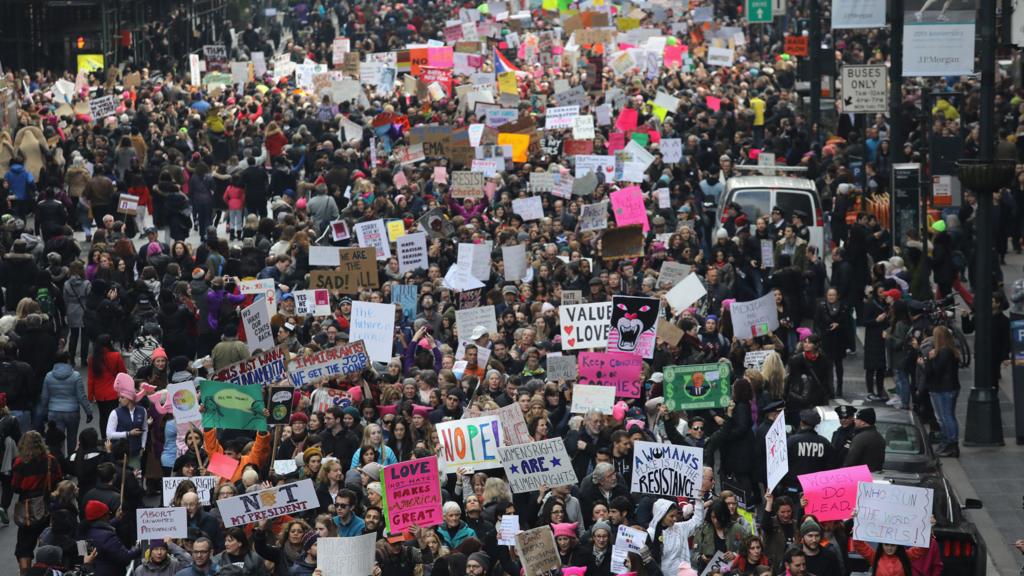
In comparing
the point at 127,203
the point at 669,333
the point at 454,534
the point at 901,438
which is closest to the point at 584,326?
the point at 669,333

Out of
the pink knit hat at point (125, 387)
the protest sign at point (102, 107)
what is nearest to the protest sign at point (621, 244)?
the pink knit hat at point (125, 387)

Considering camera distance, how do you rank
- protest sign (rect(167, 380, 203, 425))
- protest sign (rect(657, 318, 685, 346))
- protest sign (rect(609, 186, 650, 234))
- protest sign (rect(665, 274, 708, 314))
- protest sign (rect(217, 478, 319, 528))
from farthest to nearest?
protest sign (rect(609, 186, 650, 234)) < protest sign (rect(665, 274, 708, 314)) < protest sign (rect(657, 318, 685, 346)) < protest sign (rect(167, 380, 203, 425)) < protest sign (rect(217, 478, 319, 528))

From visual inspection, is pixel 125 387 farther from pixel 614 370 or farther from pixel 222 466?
pixel 614 370

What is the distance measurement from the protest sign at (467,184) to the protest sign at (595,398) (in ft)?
35.3

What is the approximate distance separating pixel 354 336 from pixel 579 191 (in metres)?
8.80

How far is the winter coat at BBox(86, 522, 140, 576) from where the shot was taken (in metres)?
14.2

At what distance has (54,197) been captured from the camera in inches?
1053

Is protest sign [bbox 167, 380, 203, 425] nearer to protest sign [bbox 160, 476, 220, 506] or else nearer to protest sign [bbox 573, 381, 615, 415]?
protest sign [bbox 160, 476, 220, 506]

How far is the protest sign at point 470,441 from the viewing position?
15.8 meters

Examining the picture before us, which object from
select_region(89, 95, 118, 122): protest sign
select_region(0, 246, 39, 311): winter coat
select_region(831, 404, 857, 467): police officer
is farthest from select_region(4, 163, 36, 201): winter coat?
select_region(831, 404, 857, 467): police officer

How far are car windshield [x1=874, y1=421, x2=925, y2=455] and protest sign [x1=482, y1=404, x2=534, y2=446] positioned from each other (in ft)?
9.46

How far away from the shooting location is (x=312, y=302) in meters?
21.3

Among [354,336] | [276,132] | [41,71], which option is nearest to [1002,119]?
[276,132]

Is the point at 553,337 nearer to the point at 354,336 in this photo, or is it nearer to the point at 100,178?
the point at 354,336
